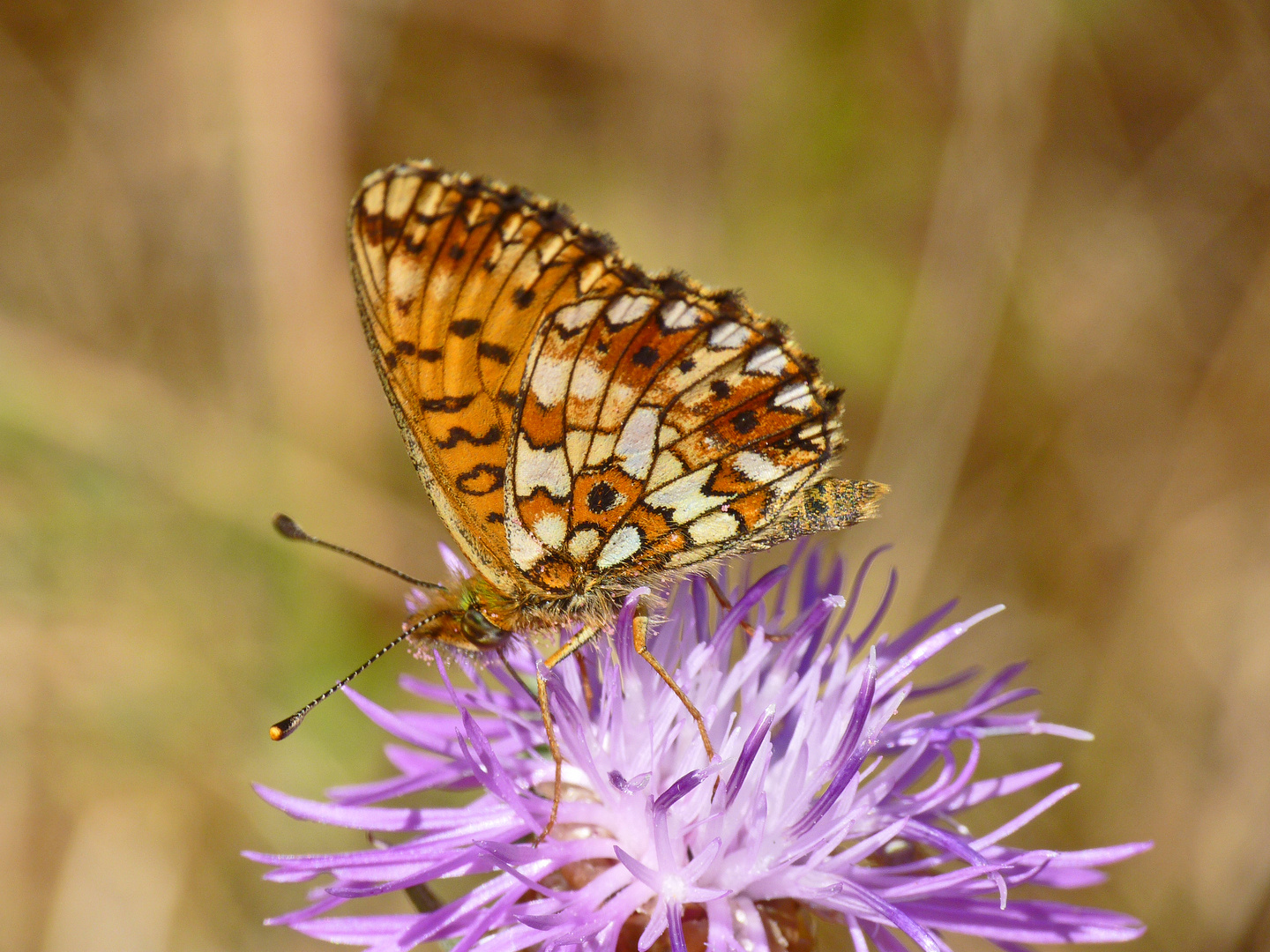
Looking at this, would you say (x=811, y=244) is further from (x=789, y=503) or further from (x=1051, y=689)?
(x=789, y=503)

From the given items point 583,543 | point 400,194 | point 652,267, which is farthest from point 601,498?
point 652,267

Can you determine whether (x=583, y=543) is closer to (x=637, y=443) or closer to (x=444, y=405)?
(x=637, y=443)

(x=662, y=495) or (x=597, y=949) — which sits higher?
(x=662, y=495)

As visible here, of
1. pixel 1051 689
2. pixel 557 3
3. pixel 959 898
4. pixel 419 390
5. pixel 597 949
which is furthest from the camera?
pixel 557 3

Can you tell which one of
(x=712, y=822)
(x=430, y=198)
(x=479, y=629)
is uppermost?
(x=430, y=198)

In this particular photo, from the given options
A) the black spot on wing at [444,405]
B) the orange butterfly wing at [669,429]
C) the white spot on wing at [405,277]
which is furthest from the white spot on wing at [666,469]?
the white spot on wing at [405,277]

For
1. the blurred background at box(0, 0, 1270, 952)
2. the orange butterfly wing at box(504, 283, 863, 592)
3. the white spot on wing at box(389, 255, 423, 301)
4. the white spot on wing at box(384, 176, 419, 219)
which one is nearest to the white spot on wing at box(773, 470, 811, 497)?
the orange butterfly wing at box(504, 283, 863, 592)

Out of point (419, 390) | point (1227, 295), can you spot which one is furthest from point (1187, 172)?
point (419, 390)
